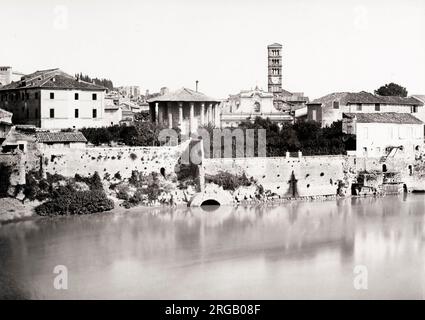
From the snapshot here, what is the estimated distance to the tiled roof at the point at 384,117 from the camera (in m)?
38.3

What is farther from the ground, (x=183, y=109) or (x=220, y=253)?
(x=183, y=109)

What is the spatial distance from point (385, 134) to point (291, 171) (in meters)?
7.86

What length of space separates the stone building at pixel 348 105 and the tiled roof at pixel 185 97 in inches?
281

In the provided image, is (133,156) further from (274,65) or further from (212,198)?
(274,65)

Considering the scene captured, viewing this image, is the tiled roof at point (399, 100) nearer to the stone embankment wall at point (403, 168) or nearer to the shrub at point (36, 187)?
the stone embankment wall at point (403, 168)

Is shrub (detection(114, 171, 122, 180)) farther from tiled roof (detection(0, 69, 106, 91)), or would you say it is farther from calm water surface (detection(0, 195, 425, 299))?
tiled roof (detection(0, 69, 106, 91))

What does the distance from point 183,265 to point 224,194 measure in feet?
36.7

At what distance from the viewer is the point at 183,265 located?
20406 mm

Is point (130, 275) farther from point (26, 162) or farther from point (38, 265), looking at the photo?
point (26, 162)

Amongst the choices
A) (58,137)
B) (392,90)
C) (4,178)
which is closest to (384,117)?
(392,90)

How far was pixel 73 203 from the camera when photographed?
27812 millimetres

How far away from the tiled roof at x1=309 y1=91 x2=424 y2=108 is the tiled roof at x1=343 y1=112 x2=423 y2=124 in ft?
8.11
